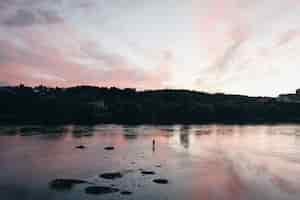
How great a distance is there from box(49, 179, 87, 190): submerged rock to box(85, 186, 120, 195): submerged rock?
256 centimetres

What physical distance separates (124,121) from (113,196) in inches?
6503

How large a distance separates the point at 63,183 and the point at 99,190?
6110mm

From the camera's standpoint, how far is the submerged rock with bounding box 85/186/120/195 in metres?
36.3

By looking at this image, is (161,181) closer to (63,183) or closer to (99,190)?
(99,190)

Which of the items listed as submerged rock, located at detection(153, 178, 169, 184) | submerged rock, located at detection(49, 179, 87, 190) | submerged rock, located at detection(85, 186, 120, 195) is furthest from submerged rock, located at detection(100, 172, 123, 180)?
submerged rock, located at detection(85, 186, 120, 195)

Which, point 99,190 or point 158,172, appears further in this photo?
point 158,172

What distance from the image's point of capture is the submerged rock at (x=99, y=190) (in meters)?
36.3

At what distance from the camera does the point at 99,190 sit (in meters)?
37.2

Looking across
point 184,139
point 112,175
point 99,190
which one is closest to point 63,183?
point 99,190

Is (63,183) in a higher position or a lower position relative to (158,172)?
higher

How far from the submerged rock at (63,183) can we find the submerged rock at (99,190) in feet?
8.38

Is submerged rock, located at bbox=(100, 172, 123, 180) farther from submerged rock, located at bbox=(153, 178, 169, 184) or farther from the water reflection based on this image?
the water reflection

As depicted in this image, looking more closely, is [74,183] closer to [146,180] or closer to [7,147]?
[146,180]

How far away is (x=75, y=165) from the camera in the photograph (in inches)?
2176
